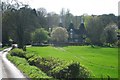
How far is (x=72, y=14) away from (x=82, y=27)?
112 feet

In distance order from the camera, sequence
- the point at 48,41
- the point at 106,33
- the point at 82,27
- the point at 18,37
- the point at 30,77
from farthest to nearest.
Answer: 1. the point at 82,27
2. the point at 48,41
3. the point at 106,33
4. the point at 18,37
5. the point at 30,77

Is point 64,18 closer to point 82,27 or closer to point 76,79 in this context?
point 82,27

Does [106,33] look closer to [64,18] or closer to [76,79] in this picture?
[64,18]

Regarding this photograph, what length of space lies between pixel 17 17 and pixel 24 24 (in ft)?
9.95

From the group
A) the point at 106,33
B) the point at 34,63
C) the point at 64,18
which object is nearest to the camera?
the point at 34,63

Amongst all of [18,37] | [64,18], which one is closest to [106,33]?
[18,37]

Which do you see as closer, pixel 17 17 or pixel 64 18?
pixel 17 17

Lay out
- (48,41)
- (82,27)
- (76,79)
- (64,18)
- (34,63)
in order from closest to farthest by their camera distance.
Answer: (76,79), (34,63), (48,41), (82,27), (64,18)

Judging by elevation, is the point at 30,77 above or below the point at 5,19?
below

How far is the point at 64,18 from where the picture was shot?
16412cm

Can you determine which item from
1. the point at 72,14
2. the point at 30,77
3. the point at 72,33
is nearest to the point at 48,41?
the point at 72,33

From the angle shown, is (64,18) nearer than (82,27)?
No

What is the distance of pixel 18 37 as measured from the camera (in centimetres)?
7819

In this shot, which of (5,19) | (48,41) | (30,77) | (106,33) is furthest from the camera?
(48,41)
